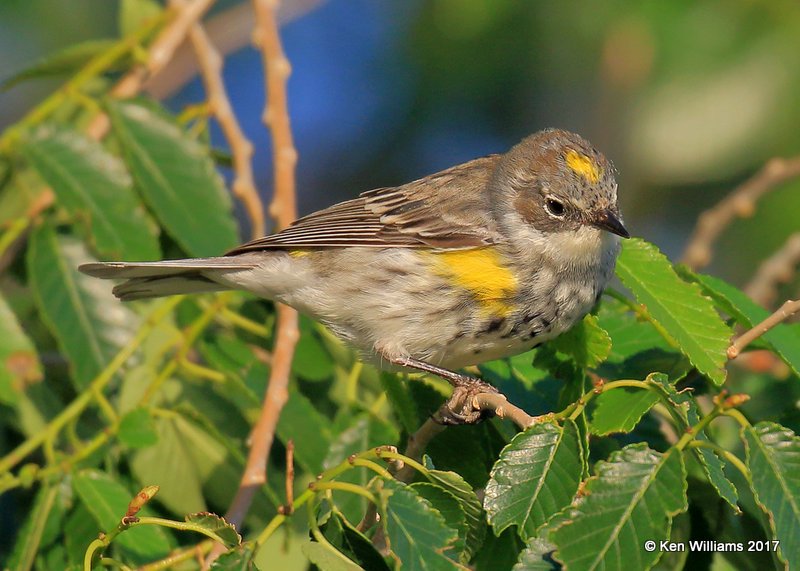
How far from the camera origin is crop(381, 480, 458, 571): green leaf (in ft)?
7.75

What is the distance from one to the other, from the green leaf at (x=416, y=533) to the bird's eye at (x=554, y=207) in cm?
196

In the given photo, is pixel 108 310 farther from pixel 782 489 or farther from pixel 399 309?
pixel 782 489

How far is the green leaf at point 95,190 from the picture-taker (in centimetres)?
434

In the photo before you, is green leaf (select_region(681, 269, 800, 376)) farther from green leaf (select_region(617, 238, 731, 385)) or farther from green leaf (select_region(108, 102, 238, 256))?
green leaf (select_region(108, 102, 238, 256))

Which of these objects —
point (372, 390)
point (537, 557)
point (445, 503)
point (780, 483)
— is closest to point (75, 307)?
point (372, 390)

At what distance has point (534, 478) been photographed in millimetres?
2580

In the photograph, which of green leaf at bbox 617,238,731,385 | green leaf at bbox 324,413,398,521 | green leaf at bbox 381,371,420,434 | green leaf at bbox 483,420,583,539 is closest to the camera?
green leaf at bbox 483,420,583,539

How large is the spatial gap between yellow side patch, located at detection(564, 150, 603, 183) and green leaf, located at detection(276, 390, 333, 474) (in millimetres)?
1387

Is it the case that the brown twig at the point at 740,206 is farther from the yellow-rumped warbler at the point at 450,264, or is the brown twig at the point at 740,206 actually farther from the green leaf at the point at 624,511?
the green leaf at the point at 624,511

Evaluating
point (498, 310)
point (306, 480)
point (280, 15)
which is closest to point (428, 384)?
point (498, 310)

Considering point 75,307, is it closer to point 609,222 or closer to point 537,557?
point 609,222

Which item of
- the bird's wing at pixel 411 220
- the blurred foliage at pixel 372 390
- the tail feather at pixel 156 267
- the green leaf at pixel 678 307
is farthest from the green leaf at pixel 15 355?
the green leaf at pixel 678 307

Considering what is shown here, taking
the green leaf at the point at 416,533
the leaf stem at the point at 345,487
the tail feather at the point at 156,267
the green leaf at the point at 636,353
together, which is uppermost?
the tail feather at the point at 156,267

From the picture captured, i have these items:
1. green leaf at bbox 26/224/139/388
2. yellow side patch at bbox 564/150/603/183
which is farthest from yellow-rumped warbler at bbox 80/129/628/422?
green leaf at bbox 26/224/139/388
